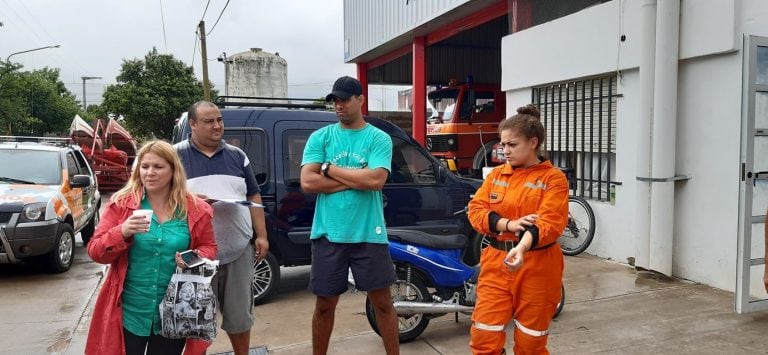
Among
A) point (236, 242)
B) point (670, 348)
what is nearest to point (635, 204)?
point (670, 348)

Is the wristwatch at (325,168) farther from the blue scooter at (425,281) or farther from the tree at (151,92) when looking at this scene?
the tree at (151,92)

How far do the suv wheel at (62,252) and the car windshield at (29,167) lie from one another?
0.75 metres

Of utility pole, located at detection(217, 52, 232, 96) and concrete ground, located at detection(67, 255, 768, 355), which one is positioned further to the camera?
utility pole, located at detection(217, 52, 232, 96)

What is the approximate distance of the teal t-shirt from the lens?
335 cm

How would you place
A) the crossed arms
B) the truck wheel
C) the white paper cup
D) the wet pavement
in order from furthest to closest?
1. the wet pavement
2. the truck wheel
3. the crossed arms
4. the white paper cup

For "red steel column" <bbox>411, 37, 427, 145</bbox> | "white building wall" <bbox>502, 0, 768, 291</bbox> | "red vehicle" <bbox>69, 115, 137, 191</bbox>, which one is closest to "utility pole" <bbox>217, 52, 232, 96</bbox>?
"red vehicle" <bbox>69, 115, 137, 191</bbox>

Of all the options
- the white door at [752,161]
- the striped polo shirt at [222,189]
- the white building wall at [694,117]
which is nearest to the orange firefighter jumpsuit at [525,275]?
the striped polo shirt at [222,189]

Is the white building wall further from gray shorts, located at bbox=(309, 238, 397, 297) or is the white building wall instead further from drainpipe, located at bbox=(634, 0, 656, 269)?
gray shorts, located at bbox=(309, 238, 397, 297)

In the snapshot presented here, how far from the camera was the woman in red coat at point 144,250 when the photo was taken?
2.51 meters

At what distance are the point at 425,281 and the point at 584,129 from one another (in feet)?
13.0

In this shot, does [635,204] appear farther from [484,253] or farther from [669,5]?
[484,253]

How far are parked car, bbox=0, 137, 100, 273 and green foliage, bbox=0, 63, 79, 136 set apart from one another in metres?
18.0

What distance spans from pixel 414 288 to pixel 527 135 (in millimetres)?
1818

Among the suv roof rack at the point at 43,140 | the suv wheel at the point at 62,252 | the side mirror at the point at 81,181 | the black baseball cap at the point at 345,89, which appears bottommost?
the suv wheel at the point at 62,252
